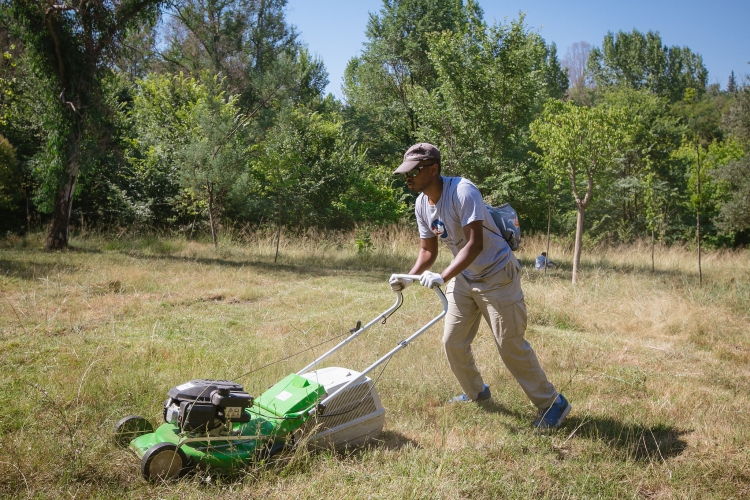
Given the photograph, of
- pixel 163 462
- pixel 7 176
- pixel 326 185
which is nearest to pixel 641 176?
pixel 326 185

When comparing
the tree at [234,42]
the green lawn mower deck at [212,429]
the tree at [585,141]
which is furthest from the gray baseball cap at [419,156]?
the tree at [234,42]

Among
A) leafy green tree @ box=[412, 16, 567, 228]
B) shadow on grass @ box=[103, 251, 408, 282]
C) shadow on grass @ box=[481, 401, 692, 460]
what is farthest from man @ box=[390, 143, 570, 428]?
leafy green tree @ box=[412, 16, 567, 228]

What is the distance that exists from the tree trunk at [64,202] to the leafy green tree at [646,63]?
150 feet

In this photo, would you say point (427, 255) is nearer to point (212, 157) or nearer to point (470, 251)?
point (470, 251)

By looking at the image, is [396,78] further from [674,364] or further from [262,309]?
[674,364]

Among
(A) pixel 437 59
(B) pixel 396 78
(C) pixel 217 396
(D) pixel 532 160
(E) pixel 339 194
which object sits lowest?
(C) pixel 217 396

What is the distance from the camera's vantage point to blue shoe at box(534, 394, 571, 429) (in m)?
4.27

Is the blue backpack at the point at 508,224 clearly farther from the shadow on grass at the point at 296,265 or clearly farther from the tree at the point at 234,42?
the tree at the point at 234,42

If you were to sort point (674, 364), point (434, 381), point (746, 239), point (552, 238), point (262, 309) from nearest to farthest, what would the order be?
point (434, 381) < point (674, 364) < point (262, 309) < point (552, 238) < point (746, 239)

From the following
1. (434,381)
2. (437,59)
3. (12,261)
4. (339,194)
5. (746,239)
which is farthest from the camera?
(746,239)

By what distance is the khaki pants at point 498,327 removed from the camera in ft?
13.4

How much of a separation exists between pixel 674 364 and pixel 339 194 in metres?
16.3

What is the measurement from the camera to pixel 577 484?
3432 millimetres

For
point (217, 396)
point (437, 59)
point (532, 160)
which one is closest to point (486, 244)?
point (217, 396)
